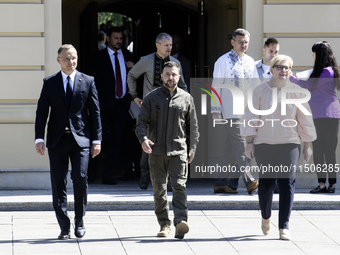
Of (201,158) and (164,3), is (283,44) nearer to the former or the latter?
(201,158)

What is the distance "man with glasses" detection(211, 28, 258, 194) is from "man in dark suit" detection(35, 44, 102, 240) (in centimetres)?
257

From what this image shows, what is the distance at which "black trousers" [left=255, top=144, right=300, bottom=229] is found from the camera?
760 cm

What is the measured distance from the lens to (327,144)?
10273 millimetres

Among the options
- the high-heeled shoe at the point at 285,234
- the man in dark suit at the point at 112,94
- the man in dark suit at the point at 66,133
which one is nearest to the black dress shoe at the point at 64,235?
the man in dark suit at the point at 66,133

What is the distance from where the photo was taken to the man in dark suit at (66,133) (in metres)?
7.62

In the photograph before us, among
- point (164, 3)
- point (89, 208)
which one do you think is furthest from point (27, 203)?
point (164, 3)

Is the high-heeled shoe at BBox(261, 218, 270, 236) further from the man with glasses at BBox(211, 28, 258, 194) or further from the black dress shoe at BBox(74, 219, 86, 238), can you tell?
the man with glasses at BBox(211, 28, 258, 194)

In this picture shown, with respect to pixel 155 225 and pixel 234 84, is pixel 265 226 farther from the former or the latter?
pixel 234 84

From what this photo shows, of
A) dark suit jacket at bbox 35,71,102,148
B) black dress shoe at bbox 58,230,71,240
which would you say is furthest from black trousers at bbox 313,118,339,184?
black dress shoe at bbox 58,230,71,240

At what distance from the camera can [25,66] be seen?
10.3 metres

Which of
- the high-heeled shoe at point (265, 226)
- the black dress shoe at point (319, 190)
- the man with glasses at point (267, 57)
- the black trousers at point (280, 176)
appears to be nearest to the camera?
the black trousers at point (280, 176)

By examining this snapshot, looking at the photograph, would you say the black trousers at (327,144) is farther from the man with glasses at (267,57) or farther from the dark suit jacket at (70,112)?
the dark suit jacket at (70,112)

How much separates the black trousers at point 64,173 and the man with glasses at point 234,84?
2629mm

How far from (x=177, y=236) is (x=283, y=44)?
3814 millimetres
